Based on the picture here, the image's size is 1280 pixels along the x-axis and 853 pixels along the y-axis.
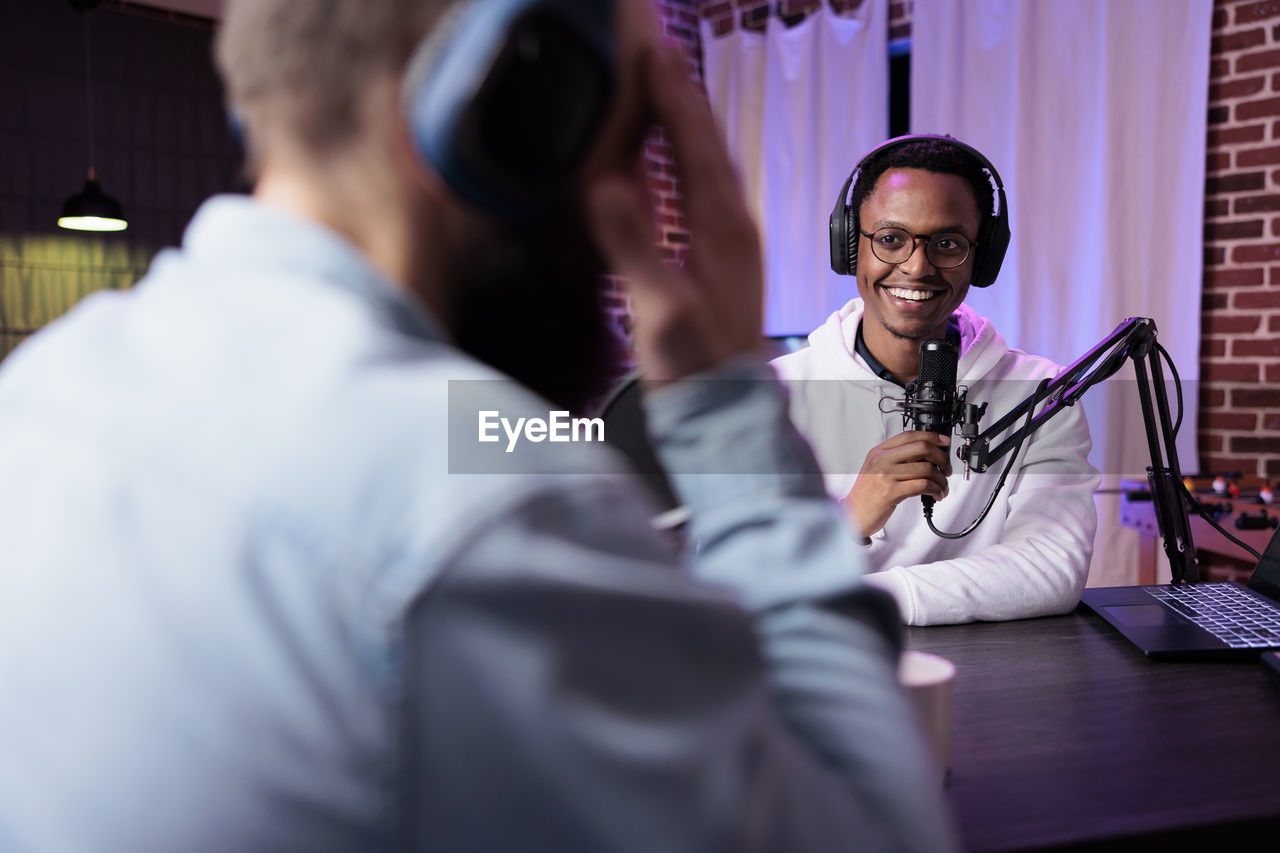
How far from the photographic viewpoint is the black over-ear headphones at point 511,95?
0.43 meters

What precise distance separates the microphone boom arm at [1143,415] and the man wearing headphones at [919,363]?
99mm

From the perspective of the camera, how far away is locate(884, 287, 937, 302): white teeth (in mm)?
1783

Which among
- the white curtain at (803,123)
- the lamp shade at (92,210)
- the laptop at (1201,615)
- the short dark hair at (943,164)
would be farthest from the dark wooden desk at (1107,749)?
the lamp shade at (92,210)

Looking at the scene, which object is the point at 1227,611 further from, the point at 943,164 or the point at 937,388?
the point at 943,164

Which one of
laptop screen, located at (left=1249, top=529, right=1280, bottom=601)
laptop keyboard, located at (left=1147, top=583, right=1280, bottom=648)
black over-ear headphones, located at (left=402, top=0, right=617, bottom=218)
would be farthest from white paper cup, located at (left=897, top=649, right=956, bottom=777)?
laptop screen, located at (left=1249, top=529, right=1280, bottom=601)

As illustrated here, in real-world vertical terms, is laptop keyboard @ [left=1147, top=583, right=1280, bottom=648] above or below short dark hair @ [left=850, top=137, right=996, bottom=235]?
below

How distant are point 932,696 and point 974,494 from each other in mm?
1224

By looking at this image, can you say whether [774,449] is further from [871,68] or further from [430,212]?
[871,68]

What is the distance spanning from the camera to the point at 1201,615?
1150 mm

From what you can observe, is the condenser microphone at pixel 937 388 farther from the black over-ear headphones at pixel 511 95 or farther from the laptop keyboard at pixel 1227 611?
the black over-ear headphones at pixel 511 95

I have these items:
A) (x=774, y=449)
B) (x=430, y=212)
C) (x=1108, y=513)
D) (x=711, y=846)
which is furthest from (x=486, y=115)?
(x=1108, y=513)

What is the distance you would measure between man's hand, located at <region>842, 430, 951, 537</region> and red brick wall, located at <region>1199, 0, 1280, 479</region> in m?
2.39

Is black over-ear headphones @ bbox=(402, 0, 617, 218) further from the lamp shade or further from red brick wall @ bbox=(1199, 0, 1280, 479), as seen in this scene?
the lamp shade

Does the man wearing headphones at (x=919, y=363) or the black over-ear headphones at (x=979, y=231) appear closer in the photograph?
the man wearing headphones at (x=919, y=363)
